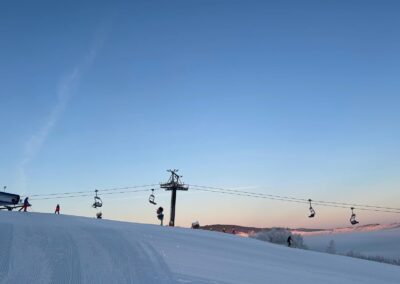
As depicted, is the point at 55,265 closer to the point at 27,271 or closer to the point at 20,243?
the point at 27,271

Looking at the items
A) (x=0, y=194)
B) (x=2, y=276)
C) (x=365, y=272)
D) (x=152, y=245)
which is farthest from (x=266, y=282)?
(x=0, y=194)

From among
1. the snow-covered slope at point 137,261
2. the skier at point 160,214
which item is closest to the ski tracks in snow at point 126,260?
the snow-covered slope at point 137,261

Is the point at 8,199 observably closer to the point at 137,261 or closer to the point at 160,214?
the point at 160,214

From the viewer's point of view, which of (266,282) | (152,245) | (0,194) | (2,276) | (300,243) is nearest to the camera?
(2,276)

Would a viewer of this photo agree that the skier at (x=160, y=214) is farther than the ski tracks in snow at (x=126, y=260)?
Yes

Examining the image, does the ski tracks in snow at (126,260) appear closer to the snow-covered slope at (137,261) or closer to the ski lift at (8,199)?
the snow-covered slope at (137,261)

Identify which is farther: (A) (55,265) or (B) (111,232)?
(B) (111,232)

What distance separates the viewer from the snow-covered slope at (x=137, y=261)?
26.3 ft

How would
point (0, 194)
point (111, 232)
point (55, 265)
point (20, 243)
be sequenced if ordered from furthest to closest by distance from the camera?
point (0, 194)
point (111, 232)
point (20, 243)
point (55, 265)

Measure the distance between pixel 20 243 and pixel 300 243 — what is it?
306 feet

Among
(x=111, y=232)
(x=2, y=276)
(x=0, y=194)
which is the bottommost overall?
(x=2, y=276)

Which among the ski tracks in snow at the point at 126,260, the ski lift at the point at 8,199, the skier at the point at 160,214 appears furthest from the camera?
the ski lift at the point at 8,199

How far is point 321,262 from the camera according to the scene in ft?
48.4

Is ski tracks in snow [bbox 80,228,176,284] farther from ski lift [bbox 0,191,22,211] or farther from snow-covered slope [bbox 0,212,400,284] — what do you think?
ski lift [bbox 0,191,22,211]
